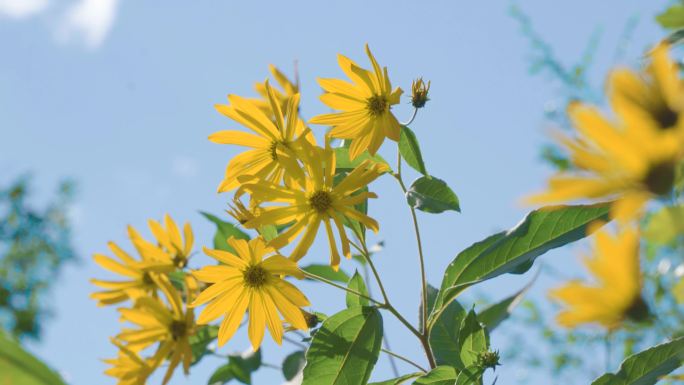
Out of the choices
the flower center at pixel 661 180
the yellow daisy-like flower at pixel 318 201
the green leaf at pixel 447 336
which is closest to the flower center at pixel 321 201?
the yellow daisy-like flower at pixel 318 201

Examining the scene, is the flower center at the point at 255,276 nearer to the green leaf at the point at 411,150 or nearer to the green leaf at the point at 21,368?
the green leaf at the point at 411,150

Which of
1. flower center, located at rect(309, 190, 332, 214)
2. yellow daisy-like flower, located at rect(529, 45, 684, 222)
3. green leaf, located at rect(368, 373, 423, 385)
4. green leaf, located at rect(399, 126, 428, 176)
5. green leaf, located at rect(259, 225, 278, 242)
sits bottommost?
yellow daisy-like flower, located at rect(529, 45, 684, 222)

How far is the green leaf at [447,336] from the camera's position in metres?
0.96

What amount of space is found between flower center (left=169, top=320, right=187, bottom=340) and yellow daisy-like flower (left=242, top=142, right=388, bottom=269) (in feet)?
1.19

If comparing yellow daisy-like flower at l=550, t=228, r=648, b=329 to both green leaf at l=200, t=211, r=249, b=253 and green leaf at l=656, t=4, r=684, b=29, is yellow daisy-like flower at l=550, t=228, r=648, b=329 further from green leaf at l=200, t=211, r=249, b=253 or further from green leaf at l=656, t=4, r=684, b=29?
green leaf at l=200, t=211, r=249, b=253

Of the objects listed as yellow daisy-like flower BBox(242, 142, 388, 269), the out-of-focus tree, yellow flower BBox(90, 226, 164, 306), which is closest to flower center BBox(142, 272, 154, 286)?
yellow flower BBox(90, 226, 164, 306)

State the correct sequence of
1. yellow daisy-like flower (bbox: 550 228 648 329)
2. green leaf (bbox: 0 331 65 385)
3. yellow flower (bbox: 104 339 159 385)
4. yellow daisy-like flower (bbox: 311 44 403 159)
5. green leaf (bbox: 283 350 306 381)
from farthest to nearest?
green leaf (bbox: 283 350 306 381) < yellow flower (bbox: 104 339 159 385) < yellow daisy-like flower (bbox: 311 44 403 159) < yellow daisy-like flower (bbox: 550 228 648 329) < green leaf (bbox: 0 331 65 385)

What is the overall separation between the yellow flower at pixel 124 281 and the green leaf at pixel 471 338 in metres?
0.61

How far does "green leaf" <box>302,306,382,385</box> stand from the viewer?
0.89 metres

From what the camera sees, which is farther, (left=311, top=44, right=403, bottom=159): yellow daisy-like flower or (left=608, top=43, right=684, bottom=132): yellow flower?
(left=311, top=44, right=403, bottom=159): yellow daisy-like flower

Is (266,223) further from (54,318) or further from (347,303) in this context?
(54,318)

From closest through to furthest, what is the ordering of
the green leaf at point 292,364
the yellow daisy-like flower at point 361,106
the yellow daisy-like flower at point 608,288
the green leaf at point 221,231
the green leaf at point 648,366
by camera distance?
the yellow daisy-like flower at point 608,288 < the green leaf at point 648,366 < the yellow daisy-like flower at point 361,106 < the green leaf at point 292,364 < the green leaf at point 221,231

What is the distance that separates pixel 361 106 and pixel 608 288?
1.77 feet

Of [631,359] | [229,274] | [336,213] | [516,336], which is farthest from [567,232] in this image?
[516,336]
